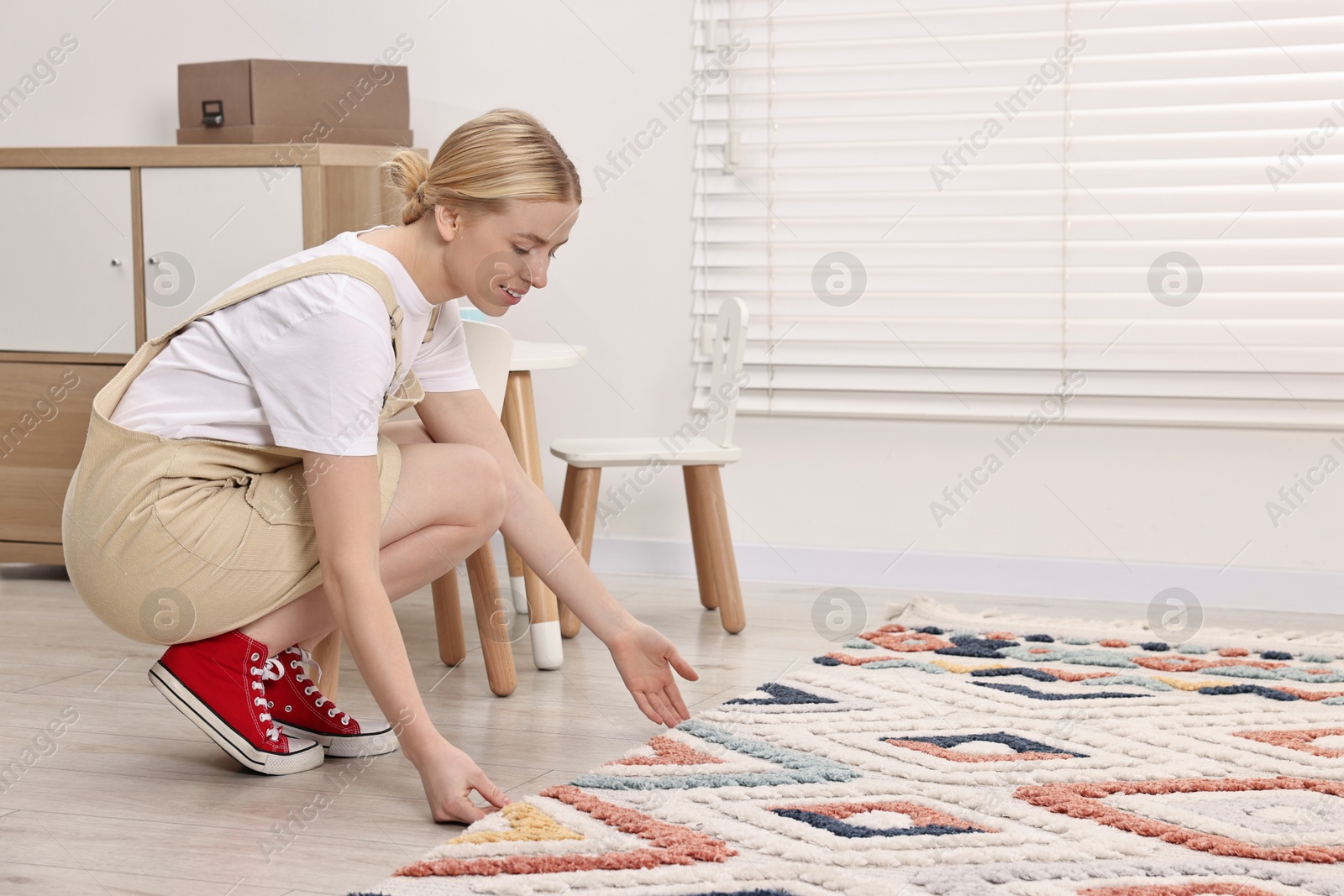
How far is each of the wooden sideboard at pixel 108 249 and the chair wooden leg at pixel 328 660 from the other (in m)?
0.93

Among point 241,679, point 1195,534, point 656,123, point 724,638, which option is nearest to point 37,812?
point 241,679

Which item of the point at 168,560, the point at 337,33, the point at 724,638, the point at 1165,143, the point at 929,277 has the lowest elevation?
the point at 724,638

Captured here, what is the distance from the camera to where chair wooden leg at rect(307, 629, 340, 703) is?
153 centimetres

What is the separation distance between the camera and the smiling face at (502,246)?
1.28 metres

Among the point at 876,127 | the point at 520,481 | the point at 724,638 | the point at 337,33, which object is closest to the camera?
the point at 520,481

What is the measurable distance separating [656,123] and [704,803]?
5.40 ft

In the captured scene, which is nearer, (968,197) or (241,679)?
(241,679)

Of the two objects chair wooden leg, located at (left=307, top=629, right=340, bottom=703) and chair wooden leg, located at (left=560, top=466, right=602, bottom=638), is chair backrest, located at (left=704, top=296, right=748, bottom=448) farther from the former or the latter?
chair wooden leg, located at (left=307, top=629, right=340, bottom=703)

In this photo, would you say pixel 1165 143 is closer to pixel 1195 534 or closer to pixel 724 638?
pixel 1195 534

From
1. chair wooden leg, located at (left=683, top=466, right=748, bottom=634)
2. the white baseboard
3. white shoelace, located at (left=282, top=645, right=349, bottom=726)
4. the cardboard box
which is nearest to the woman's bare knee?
white shoelace, located at (left=282, top=645, right=349, bottom=726)

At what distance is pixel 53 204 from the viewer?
238 centimetres

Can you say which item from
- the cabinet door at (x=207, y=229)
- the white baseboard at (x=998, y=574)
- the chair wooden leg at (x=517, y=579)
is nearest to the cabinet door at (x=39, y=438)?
the cabinet door at (x=207, y=229)

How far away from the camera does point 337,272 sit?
1243 mm

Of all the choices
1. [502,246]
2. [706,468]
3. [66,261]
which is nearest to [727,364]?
[706,468]
